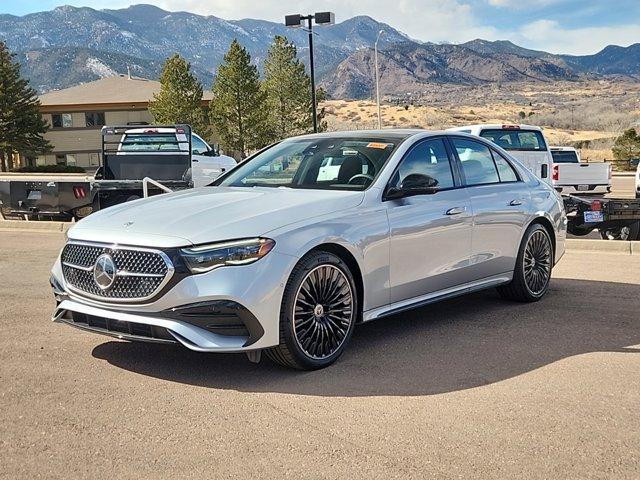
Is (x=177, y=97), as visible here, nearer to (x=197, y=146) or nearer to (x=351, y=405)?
(x=197, y=146)

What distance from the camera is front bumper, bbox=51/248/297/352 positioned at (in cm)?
443

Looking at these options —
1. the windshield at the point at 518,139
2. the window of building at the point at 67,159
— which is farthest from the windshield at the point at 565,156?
Answer: the window of building at the point at 67,159

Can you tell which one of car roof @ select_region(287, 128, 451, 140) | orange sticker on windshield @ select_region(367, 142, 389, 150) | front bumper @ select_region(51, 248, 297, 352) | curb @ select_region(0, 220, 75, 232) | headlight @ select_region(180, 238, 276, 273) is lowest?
curb @ select_region(0, 220, 75, 232)

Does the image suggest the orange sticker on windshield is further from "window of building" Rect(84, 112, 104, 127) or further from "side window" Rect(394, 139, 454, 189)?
"window of building" Rect(84, 112, 104, 127)

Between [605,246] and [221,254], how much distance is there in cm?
773

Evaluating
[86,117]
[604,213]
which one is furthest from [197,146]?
[86,117]

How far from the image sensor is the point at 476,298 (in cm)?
744

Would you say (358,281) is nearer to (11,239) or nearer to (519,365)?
(519,365)

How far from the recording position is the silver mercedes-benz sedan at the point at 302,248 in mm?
4477

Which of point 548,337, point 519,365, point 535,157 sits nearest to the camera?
point 519,365

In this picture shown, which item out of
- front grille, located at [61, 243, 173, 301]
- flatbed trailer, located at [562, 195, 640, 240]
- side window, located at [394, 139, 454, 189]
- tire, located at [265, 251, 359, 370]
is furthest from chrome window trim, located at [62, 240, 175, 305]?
flatbed trailer, located at [562, 195, 640, 240]

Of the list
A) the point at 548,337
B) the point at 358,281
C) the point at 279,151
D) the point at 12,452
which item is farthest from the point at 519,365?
the point at 12,452

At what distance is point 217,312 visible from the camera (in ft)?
14.6

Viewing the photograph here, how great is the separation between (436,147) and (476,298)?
1901 millimetres
